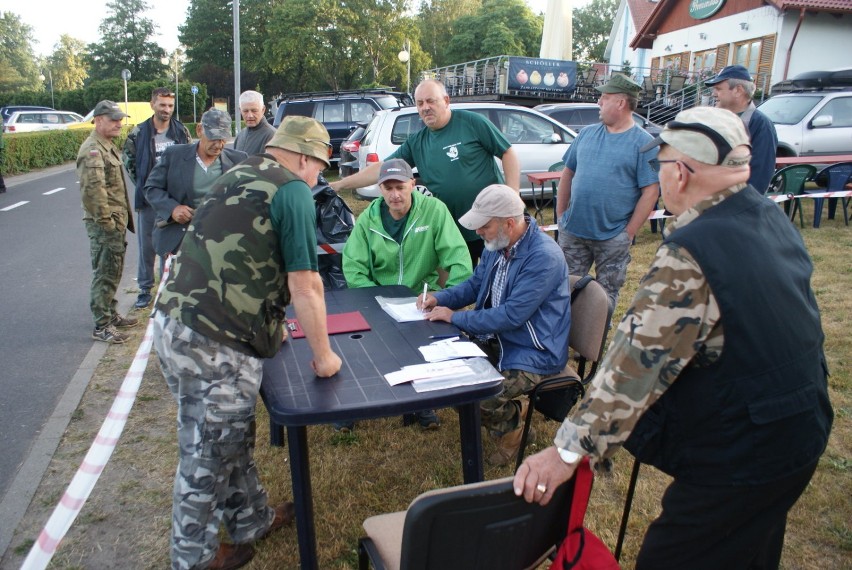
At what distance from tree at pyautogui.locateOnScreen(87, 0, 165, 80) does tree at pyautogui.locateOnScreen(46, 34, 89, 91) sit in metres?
8.14

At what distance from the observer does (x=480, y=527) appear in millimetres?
1491

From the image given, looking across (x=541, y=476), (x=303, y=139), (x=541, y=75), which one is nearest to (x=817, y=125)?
(x=541, y=75)

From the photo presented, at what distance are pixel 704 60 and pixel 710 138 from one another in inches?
1115

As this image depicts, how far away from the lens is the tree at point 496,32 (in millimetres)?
54031

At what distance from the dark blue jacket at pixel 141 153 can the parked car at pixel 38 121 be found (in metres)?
22.3

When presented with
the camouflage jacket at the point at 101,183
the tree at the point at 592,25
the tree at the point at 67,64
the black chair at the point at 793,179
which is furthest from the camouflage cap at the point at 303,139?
the tree at the point at 67,64

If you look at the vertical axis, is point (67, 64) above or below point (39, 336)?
above

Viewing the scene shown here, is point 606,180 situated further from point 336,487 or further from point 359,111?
point 359,111

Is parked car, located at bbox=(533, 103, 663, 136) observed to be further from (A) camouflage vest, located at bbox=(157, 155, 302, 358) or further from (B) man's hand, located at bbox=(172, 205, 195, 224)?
(A) camouflage vest, located at bbox=(157, 155, 302, 358)

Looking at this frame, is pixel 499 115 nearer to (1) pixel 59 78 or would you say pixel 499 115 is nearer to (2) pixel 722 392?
(2) pixel 722 392

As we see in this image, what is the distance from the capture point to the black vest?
143 cm

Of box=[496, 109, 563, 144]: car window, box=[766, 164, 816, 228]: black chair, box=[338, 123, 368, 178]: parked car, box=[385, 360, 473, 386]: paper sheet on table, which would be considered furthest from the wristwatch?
box=[338, 123, 368, 178]: parked car

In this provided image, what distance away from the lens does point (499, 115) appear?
34.4ft

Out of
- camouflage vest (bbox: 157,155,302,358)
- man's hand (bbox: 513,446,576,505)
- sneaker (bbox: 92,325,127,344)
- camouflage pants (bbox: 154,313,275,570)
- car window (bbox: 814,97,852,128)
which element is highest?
car window (bbox: 814,97,852,128)
